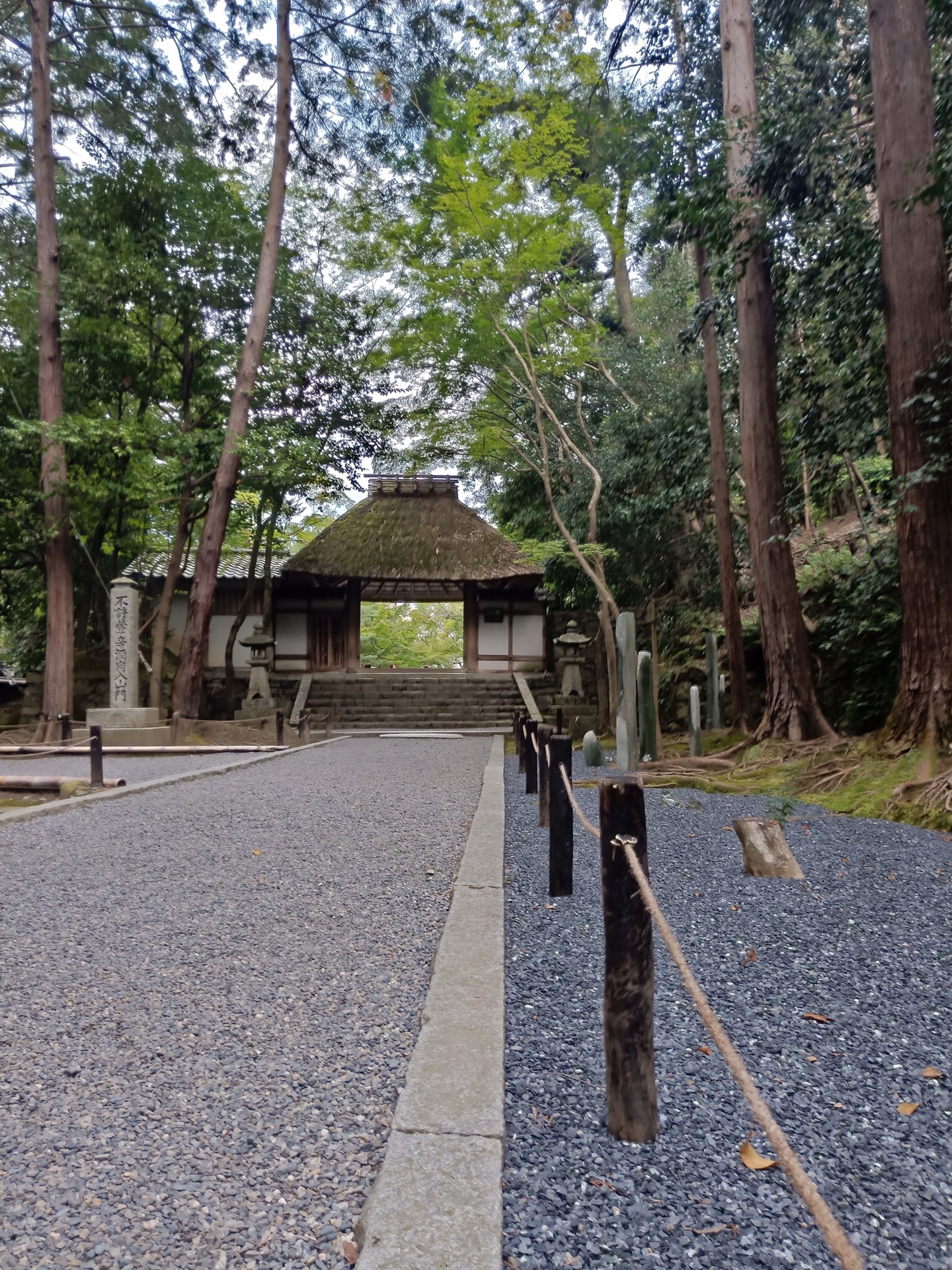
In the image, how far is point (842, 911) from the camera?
10.2 feet

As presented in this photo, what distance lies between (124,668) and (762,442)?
1036cm

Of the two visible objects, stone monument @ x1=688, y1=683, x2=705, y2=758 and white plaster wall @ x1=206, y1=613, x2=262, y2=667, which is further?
white plaster wall @ x1=206, y1=613, x2=262, y2=667

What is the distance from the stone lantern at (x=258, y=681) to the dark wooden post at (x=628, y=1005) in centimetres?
1486

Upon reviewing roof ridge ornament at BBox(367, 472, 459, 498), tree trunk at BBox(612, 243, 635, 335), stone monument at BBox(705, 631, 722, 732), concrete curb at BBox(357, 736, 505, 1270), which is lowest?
concrete curb at BBox(357, 736, 505, 1270)

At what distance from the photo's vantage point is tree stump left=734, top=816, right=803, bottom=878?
365cm

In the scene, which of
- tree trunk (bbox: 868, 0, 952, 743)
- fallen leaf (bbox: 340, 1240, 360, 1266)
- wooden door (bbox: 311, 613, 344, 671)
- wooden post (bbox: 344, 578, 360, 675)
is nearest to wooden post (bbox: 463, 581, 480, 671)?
wooden post (bbox: 344, 578, 360, 675)

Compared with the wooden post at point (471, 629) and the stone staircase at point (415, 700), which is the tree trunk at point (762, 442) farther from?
the wooden post at point (471, 629)

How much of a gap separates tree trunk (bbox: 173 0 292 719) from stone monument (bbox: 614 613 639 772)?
7823mm

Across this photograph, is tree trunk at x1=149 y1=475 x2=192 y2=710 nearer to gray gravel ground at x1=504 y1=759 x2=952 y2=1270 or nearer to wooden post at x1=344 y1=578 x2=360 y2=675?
wooden post at x1=344 y1=578 x2=360 y2=675

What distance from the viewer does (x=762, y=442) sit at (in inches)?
304

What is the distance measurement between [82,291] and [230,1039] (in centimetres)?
1481

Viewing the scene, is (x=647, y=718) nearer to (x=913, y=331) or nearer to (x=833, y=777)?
(x=833, y=777)

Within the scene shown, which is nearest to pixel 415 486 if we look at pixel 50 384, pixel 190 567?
pixel 190 567

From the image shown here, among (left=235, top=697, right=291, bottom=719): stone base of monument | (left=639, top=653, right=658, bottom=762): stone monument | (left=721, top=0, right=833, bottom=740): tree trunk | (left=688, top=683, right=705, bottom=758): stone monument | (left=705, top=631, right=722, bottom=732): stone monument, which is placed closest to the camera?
(left=721, top=0, right=833, bottom=740): tree trunk
